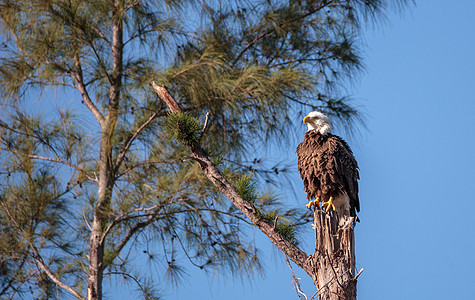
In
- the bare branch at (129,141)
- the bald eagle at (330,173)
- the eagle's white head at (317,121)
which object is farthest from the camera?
the bare branch at (129,141)

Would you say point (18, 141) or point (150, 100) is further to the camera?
point (18, 141)

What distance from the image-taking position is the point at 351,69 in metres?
3.97

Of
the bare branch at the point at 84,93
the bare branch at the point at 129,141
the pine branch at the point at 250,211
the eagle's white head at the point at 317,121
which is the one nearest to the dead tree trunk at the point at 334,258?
the pine branch at the point at 250,211

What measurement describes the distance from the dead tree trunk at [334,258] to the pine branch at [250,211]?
4 centimetres

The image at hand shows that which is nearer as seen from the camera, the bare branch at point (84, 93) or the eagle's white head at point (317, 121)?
the eagle's white head at point (317, 121)

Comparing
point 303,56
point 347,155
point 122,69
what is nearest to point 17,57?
point 122,69

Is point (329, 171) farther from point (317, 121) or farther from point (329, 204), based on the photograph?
point (317, 121)

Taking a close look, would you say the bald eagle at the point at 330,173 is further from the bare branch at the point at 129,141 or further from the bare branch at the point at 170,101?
the bare branch at the point at 129,141

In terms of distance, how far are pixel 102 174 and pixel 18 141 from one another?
59 centimetres

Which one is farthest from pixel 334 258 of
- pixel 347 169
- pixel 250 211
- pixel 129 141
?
pixel 129 141

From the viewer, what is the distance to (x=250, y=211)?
1.97 meters

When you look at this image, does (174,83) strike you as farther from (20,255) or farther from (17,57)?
(20,255)

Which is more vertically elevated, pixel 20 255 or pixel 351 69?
pixel 351 69

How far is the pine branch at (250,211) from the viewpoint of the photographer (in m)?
1.93
